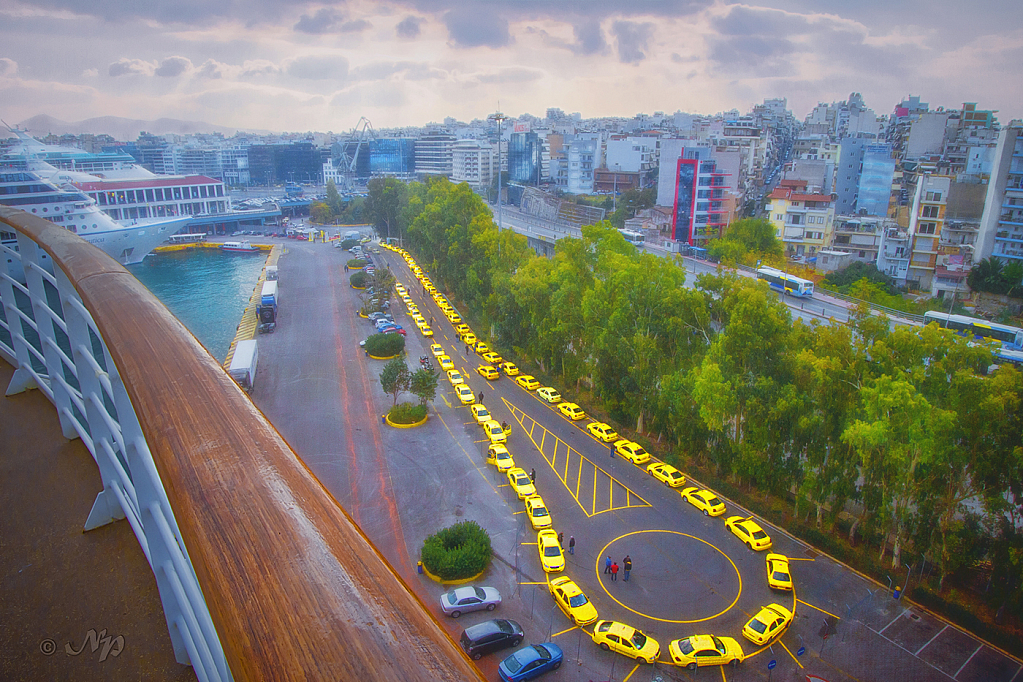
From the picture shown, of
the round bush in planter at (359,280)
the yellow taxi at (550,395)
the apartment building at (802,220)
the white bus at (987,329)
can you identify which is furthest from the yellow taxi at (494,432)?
the apartment building at (802,220)

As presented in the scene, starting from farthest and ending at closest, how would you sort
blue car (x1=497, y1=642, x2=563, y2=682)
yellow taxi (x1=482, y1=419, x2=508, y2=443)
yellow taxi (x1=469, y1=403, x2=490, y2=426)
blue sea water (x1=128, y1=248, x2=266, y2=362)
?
blue sea water (x1=128, y1=248, x2=266, y2=362) → yellow taxi (x1=469, y1=403, x2=490, y2=426) → yellow taxi (x1=482, y1=419, x2=508, y2=443) → blue car (x1=497, y1=642, x2=563, y2=682)

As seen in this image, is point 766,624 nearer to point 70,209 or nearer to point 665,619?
point 665,619

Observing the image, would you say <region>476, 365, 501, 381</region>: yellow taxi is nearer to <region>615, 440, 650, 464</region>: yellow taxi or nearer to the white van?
<region>615, 440, 650, 464</region>: yellow taxi

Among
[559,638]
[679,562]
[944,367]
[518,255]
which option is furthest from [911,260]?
[559,638]

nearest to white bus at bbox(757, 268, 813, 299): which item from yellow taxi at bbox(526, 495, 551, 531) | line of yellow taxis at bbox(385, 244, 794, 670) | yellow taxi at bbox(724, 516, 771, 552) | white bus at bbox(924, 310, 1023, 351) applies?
white bus at bbox(924, 310, 1023, 351)

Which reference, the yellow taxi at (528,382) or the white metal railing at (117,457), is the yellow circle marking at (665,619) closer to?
the yellow taxi at (528,382)

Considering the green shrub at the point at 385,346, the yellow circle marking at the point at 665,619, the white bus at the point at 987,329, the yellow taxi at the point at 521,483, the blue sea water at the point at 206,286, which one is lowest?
the blue sea water at the point at 206,286
